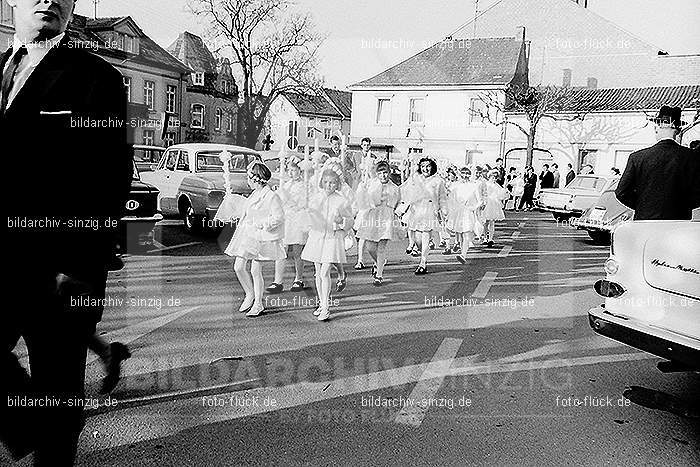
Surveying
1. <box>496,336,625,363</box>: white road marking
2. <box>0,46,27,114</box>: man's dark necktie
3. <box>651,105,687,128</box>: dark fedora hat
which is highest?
<box>651,105,687,128</box>: dark fedora hat

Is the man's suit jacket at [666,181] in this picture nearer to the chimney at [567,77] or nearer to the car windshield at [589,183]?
the car windshield at [589,183]

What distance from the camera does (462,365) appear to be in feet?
19.6

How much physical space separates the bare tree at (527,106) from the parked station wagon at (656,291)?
3187cm

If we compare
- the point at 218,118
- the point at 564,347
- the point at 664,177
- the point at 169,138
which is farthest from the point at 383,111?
the point at 664,177

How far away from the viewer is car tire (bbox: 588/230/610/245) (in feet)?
57.7

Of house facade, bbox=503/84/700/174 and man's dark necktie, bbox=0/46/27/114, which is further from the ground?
house facade, bbox=503/84/700/174

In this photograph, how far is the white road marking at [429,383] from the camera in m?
4.65

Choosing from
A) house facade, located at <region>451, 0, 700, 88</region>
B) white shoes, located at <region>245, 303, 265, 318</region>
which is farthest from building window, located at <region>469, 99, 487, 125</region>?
white shoes, located at <region>245, 303, 265, 318</region>

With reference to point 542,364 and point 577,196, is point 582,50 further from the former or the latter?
point 542,364

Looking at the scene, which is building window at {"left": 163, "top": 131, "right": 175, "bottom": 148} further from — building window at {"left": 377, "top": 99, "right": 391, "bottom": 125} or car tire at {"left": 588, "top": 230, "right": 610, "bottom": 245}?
car tire at {"left": 588, "top": 230, "right": 610, "bottom": 245}

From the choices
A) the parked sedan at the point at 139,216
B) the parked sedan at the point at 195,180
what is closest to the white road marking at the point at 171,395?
the parked sedan at the point at 139,216

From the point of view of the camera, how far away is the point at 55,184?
2289mm

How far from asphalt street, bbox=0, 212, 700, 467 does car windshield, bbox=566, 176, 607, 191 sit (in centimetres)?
1396

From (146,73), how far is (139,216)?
30445 mm
